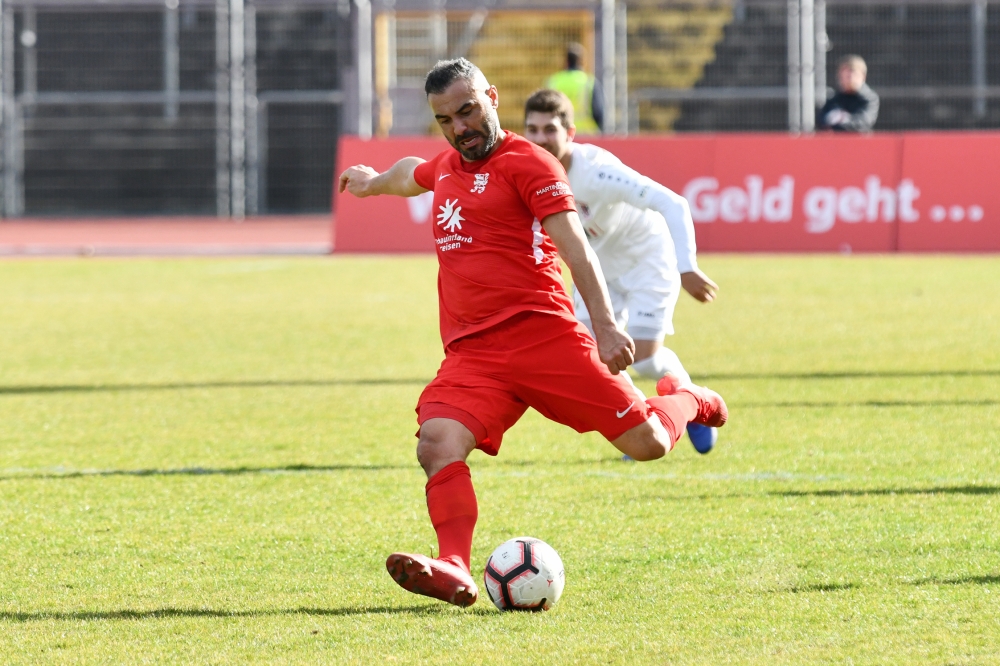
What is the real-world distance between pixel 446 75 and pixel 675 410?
4.69 ft

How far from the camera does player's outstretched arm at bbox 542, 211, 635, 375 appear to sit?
14.8 ft

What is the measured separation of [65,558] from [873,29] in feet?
69.6

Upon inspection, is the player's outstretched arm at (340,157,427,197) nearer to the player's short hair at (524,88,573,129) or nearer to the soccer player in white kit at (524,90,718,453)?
the soccer player in white kit at (524,90,718,453)

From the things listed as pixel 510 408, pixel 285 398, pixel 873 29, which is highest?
pixel 873 29

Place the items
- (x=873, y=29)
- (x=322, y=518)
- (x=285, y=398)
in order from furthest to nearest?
(x=873, y=29) < (x=285, y=398) < (x=322, y=518)

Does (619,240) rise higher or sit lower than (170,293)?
higher

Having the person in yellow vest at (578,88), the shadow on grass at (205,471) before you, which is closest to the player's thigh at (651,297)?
the shadow on grass at (205,471)

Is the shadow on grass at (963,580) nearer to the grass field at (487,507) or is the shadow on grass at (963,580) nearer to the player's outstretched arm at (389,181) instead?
the grass field at (487,507)

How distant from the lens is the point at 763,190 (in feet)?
59.4

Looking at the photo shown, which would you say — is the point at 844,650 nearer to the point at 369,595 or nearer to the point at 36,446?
the point at 369,595

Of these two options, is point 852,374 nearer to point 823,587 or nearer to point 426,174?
point 426,174

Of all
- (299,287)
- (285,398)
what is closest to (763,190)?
(299,287)

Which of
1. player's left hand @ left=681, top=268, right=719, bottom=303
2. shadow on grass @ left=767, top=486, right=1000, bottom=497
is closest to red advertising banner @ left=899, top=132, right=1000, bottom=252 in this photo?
shadow on grass @ left=767, top=486, right=1000, bottom=497

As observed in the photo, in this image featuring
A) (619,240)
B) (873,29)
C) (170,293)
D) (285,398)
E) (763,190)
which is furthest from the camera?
(873,29)
